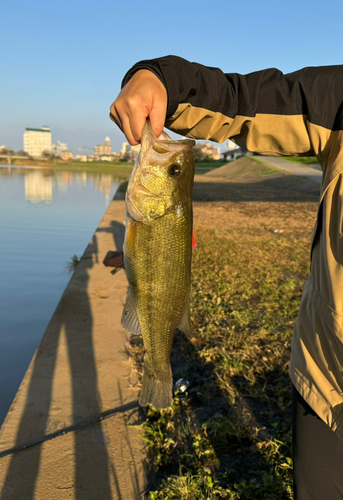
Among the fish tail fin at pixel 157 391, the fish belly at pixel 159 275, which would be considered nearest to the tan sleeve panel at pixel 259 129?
the fish belly at pixel 159 275

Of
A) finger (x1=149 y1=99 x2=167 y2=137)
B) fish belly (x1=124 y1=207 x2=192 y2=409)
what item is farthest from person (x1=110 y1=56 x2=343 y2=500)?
fish belly (x1=124 y1=207 x2=192 y2=409)

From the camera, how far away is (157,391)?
2.07m

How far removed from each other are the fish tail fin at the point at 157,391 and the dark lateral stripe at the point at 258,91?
1.41 metres

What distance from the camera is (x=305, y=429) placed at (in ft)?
5.48

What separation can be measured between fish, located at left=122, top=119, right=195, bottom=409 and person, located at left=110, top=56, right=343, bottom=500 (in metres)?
0.15

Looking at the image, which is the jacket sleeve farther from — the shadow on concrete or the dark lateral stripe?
the shadow on concrete

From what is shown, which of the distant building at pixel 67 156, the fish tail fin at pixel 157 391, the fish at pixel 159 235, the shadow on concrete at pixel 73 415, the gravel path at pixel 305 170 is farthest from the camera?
the distant building at pixel 67 156

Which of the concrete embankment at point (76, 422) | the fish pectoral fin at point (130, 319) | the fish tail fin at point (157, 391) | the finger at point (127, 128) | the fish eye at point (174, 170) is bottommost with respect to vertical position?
the concrete embankment at point (76, 422)

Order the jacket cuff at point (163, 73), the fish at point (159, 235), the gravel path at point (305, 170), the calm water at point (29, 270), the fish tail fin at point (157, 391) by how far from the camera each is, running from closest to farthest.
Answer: the jacket cuff at point (163, 73), the fish at point (159, 235), the fish tail fin at point (157, 391), the calm water at point (29, 270), the gravel path at point (305, 170)

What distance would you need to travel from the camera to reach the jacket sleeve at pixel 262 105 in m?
1.72

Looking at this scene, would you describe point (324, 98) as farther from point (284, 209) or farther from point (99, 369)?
point (284, 209)

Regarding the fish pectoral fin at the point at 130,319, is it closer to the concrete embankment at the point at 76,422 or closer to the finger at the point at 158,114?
the finger at the point at 158,114

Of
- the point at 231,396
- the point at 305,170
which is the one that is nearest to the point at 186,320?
the point at 231,396

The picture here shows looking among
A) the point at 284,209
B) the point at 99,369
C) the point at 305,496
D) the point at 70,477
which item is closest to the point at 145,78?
the point at 305,496
